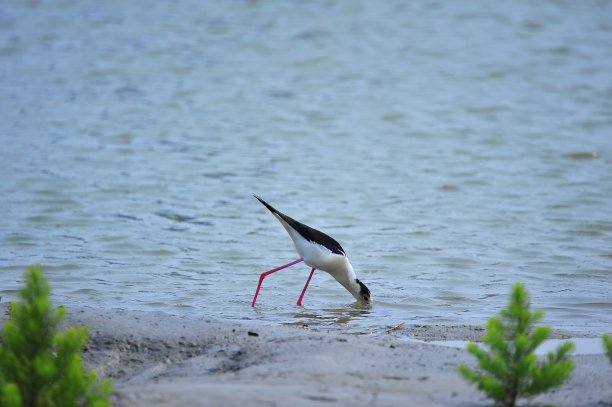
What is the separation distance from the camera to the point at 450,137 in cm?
1514

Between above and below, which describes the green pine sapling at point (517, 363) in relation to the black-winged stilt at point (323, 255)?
above

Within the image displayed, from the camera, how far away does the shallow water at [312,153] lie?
8211 millimetres

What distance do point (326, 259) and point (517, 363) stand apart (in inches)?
154

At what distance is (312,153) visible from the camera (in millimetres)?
14086

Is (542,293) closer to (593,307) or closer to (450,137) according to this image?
(593,307)

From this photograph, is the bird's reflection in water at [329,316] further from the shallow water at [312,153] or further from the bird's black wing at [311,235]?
the bird's black wing at [311,235]

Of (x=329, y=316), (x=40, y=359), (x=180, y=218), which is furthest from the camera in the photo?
(x=180, y=218)

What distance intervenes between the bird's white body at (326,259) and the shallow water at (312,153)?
29 centimetres

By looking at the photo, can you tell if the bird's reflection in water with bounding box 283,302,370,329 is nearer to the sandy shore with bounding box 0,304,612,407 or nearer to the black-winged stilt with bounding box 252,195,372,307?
the black-winged stilt with bounding box 252,195,372,307

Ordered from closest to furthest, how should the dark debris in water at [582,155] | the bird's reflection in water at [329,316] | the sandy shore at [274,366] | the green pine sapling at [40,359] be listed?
the green pine sapling at [40,359] → the sandy shore at [274,366] → the bird's reflection in water at [329,316] → the dark debris in water at [582,155]

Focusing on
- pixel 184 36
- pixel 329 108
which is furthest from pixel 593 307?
pixel 184 36

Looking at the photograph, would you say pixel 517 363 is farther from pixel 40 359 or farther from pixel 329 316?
pixel 329 316

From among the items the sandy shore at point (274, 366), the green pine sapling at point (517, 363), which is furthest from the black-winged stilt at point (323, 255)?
the green pine sapling at point (517, 363)

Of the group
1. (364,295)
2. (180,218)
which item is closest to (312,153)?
(180,218)
